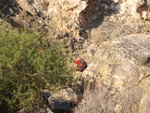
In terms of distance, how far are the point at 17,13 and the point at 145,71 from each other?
342 inches

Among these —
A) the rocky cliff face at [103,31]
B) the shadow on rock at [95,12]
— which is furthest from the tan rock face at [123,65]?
the shadow on rock at [95,12]

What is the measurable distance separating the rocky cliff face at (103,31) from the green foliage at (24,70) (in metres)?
2.15

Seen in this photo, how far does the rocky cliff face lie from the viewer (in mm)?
5500

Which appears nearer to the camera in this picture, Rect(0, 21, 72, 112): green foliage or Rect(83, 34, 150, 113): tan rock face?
Rect(0, 21, 72, 112): green foliage

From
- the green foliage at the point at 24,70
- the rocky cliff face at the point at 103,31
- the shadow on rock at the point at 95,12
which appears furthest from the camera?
the shadow on rock at the point at 95,12

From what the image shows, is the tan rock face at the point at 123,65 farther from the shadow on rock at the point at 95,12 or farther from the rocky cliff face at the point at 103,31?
the shadow on rock at the point at 95,12

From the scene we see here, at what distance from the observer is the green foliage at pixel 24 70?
362 centimetres

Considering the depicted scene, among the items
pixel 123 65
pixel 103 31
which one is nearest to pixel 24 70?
pixel 123 65

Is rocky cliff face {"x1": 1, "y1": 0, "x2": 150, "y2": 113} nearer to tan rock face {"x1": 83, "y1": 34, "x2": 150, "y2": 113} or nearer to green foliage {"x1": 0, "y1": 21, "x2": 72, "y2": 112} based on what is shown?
tan rock face {"x1": 83, "y1": 34, "x2": 150, "y2": 113}

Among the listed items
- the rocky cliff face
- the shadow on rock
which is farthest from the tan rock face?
the shadow on rock

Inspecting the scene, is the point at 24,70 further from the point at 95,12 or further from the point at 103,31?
the point at 95,12

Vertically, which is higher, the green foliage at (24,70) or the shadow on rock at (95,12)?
the shadow on rock at (95,12)

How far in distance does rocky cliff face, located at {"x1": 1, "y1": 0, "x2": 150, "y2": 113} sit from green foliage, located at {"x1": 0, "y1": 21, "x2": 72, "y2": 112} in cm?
215

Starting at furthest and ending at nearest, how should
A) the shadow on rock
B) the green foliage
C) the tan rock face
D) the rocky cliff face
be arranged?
the shadow on rock → the rocky cliff face → the tan rock face → the green foliage
